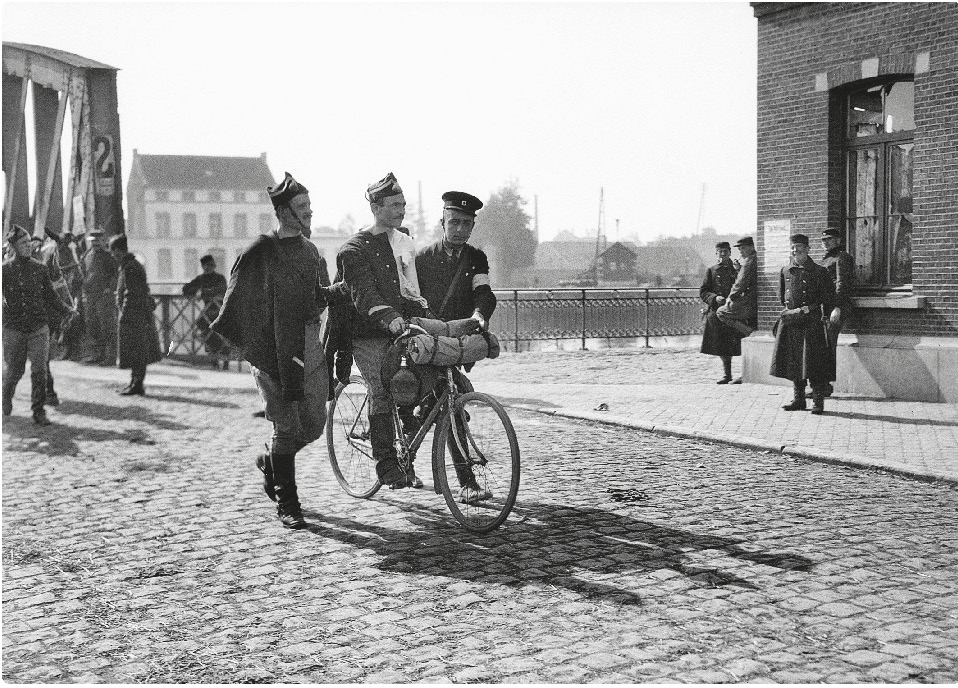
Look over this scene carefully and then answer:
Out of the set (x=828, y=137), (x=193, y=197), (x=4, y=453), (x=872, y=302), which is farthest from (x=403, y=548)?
(x=193, y=197)

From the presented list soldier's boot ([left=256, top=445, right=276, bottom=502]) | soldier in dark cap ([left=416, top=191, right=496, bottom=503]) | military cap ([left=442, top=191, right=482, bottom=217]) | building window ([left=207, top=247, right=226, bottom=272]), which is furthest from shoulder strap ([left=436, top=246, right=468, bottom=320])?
building window ([left=207, top=247, right=226, bottom=272])

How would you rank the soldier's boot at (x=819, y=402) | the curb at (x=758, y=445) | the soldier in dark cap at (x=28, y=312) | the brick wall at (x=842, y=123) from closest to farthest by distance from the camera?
the curb at (x=758, y=445) → the soldier's boot at (x=819, y=402) → the soldier in dark cap at (x=28, y=312) → the brick wall at (x=842, y=123)

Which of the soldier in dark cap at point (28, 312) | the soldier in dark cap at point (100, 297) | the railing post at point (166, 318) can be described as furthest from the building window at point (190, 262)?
the soldier in dark cap at point (28, 312)

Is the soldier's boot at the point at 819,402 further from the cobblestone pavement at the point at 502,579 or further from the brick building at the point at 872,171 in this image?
the cobblestone pavement at the point at 502,579

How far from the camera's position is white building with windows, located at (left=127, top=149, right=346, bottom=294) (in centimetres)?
8431

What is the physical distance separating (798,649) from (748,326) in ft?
35.3

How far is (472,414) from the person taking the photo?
569 centimetres

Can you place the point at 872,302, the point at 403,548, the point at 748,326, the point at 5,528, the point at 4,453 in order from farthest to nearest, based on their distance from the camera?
the point at 748,326 < the point at 872,302 < the point at 4,453 < the point at 5,528 < the point at 403,548

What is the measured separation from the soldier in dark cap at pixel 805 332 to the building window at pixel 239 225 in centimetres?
7947

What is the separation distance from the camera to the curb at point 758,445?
747 centimetres

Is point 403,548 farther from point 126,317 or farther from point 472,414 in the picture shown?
point 126,317

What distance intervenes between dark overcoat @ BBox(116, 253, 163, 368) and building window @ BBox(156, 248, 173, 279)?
72.4 m

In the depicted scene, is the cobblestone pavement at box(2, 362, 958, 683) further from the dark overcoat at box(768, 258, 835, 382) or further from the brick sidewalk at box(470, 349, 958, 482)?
the dark overcoat at box(768, 258, 835, 382)

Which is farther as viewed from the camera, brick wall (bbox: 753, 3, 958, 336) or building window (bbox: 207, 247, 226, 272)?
building window (bbox: 207, 247, 226, 272)
